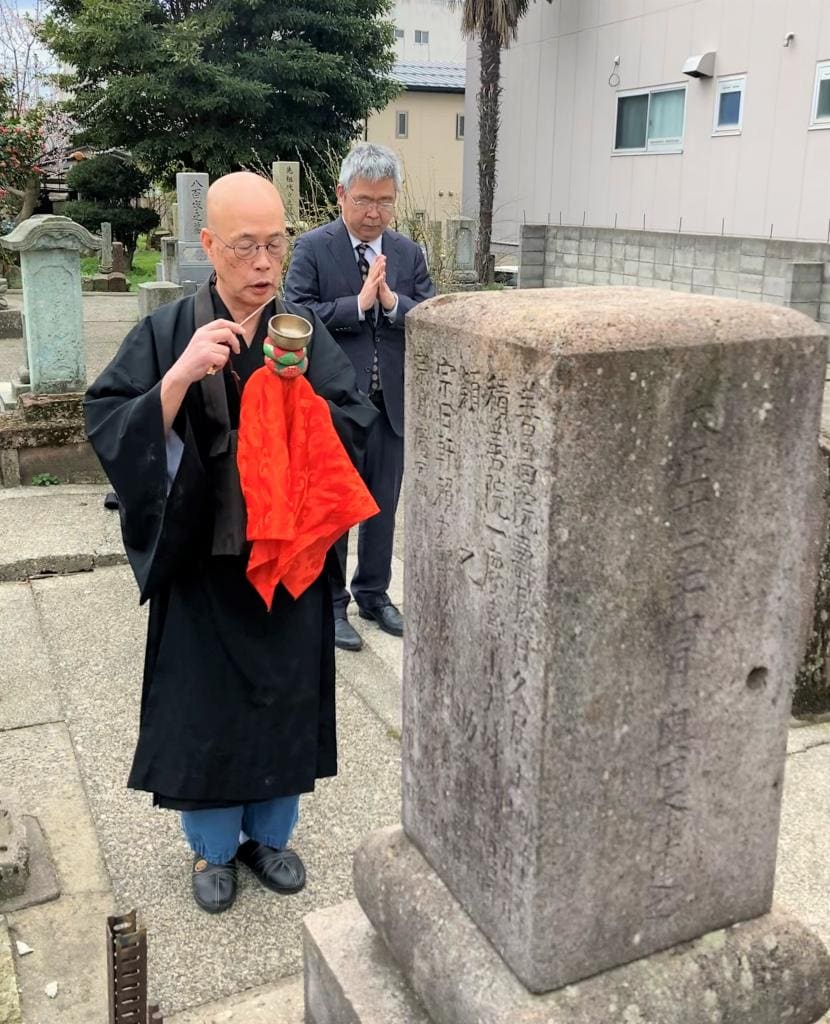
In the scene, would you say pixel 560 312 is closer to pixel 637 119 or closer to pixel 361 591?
pixel 361 591

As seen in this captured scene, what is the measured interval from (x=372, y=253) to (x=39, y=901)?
2612mm

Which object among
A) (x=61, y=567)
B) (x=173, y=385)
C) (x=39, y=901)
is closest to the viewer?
(x=173, y=385)

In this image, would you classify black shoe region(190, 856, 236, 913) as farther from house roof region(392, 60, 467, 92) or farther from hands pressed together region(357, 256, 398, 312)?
house roof region(392, 60, 467, 92)

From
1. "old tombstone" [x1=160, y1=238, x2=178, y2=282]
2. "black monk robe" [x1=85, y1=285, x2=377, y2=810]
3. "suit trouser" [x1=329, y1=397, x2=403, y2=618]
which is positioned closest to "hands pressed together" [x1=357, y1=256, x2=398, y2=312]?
"suit trouser" [x1=329, y1=397, x2=403, y2=618]

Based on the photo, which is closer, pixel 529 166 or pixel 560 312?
pixel 560 312

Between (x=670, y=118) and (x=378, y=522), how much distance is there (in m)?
13.5

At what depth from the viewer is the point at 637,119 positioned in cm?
1634

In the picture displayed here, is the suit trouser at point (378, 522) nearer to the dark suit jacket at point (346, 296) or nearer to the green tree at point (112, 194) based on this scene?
the dark suit jacket at point (346, 296)

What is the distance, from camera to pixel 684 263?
12867mm

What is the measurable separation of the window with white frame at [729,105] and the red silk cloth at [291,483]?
535 inches

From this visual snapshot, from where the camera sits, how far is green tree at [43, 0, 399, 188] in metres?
19.8

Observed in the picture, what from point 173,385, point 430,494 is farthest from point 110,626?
point 430,494

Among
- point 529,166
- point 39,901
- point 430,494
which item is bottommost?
point 39,901

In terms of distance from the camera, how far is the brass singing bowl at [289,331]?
2236 millimetres
